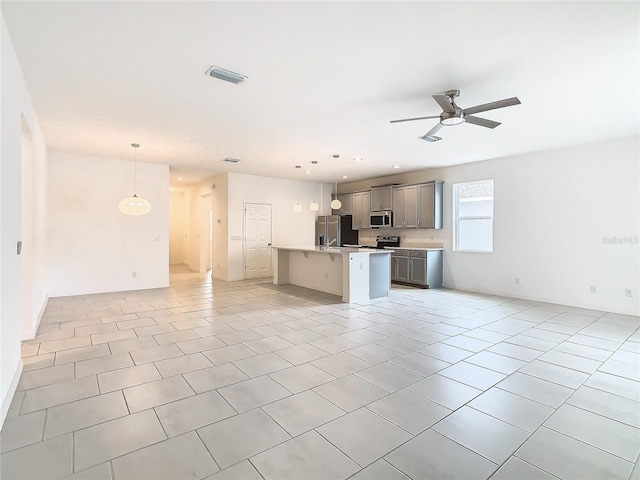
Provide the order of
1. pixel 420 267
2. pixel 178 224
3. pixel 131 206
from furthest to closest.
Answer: pixel 178 224
pixel 420 267
pixel 131 206

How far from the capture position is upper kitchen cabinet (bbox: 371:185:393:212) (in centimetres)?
846

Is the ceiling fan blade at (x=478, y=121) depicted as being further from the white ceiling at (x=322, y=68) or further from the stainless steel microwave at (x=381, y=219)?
the stainless steel microwave at (x=381, y=219)

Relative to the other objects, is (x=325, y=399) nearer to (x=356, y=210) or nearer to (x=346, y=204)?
(x=356, y=210)

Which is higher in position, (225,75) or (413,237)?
(225,75)

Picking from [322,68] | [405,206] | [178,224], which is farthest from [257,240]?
[322,68]

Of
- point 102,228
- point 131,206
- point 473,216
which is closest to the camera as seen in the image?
point 131,206

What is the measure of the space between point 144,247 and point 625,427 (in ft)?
25.0

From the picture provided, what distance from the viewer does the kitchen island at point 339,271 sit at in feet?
19.4

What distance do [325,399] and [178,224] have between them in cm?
1079

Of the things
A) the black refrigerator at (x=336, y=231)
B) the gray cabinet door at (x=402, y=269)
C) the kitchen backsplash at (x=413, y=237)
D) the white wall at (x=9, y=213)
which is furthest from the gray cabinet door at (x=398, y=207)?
the white wall at (x=9, y=213)

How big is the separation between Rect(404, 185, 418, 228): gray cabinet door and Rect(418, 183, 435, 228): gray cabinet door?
108mm

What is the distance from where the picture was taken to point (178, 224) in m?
11.9

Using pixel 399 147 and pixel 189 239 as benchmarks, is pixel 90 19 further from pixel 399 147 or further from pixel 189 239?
pixel 189 239

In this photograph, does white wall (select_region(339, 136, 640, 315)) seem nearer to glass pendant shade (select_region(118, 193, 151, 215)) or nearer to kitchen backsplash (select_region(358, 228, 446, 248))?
kitchen backsplash (select_region(358, 228, 446, 248))
